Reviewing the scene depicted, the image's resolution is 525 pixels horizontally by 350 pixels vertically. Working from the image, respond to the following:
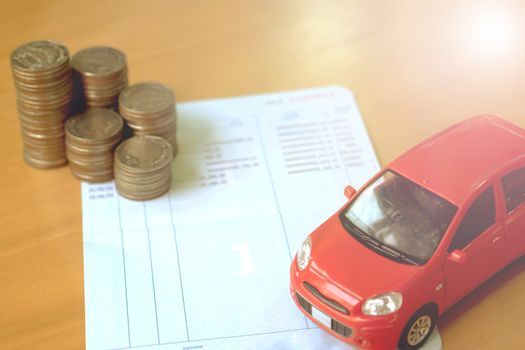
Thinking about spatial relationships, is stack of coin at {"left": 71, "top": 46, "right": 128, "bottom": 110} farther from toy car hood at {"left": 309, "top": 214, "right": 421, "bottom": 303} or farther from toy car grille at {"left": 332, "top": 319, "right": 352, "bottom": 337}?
toy car grille at {"left": 332, "top": 319, "right": 352, "bottom": 337}

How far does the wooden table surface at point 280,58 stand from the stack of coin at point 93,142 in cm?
5

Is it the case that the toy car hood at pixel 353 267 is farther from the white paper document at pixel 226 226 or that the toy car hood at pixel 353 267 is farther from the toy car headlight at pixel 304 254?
the white paper document at pixel 226 226

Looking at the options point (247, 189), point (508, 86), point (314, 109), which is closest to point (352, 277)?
point (247, 189)

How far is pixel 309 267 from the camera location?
1586 millimetres

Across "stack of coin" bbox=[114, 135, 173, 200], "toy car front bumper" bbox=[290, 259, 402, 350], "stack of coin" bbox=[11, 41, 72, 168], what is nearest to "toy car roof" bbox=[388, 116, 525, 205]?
"toy car front bumper" bbox=[290, 259, 402, 350]

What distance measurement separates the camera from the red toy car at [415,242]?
1.52 meters

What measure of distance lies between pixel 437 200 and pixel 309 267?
0.28 metres

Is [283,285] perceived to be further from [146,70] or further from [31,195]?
[146,70]

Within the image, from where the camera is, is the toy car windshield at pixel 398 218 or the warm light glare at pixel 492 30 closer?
the toy car windshield at pixel 398 218

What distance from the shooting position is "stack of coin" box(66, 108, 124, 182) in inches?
73.2

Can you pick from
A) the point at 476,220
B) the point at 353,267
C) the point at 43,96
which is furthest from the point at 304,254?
the point at 43,96

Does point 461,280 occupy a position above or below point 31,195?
above

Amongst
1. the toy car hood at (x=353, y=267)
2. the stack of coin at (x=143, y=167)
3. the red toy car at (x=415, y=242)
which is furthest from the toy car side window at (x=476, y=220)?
the stack of coin at (x=143, y=167)

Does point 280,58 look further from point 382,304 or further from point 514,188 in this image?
point 382,304
